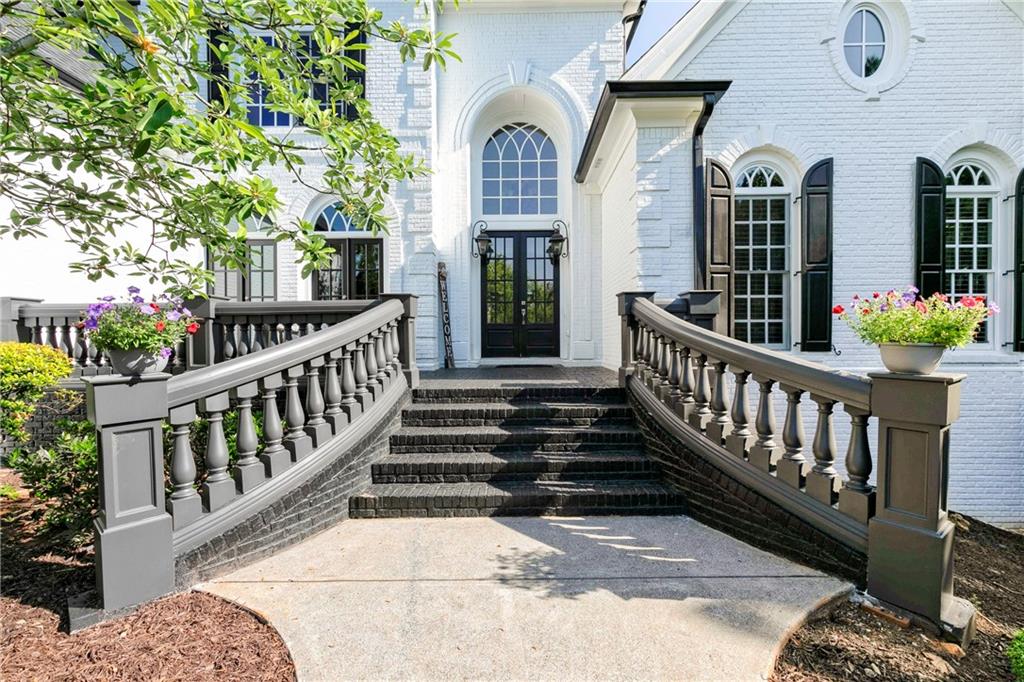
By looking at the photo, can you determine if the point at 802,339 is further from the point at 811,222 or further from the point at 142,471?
the point at 142,471

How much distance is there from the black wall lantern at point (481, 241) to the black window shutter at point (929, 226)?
21.8 ft

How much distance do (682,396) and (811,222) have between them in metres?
4.09

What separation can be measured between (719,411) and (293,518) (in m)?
3.20

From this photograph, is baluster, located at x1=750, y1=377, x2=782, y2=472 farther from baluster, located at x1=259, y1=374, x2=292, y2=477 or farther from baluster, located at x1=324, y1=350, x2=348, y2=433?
baluster, located at x1=259, y1=374, x2=292, y2=477

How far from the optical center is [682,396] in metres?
3.99

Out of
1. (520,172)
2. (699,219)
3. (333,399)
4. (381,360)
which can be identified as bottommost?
(333,399)

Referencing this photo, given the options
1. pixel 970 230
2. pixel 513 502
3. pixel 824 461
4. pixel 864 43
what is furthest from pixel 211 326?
pixel 970 230

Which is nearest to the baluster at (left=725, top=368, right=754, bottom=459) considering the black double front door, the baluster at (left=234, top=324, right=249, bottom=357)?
the baluster at (left=234, top=324, right=249, bottom=357)

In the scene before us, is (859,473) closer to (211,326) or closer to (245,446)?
(245,446)

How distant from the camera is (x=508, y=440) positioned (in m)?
4.35

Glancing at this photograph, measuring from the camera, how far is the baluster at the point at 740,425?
11.1ft

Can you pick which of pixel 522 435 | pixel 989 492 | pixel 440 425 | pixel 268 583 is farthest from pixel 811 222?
pixel 268 583

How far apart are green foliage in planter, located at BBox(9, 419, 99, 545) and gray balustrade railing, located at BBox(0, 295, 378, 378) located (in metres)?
2.12

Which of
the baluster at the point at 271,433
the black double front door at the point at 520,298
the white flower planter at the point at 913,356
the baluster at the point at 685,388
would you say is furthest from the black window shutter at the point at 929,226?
the baluster at the point at 271,433
